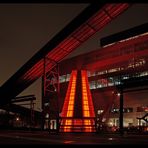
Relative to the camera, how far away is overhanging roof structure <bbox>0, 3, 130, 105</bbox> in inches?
1315

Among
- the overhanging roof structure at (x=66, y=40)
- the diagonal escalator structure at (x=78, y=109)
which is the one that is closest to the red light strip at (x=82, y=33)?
the overhanging roof structure at (x=66, y=40)

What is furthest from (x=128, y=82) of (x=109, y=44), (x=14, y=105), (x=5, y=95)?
(x=109, y=44)

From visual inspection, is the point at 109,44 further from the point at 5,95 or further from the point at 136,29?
the point at 5,95

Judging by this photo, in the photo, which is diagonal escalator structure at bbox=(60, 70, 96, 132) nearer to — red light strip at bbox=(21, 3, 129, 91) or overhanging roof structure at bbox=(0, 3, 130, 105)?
red light strip at bbox=(21, 3, 129, 91)

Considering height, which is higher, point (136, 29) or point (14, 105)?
point (136, 29)

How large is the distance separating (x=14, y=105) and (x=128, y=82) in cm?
2875

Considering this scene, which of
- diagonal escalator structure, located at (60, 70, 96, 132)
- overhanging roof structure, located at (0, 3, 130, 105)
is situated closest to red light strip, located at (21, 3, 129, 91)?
overhanging roof structure, located at (0, 3, 130, 105)

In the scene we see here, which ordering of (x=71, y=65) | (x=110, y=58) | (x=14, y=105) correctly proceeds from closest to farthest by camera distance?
(x=14, y=105), (x=110, y=58), (x=71, y=65)

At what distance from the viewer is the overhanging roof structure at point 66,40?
110 ft

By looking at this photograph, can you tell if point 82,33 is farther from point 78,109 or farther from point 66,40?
point 78,109

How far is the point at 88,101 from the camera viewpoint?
42.5m

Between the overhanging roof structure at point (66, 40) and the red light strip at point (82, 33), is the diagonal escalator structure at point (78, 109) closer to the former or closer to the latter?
the red light strip at point (82, 33)

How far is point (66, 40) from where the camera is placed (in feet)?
125

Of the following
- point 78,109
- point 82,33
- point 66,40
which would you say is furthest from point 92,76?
point 82,33
